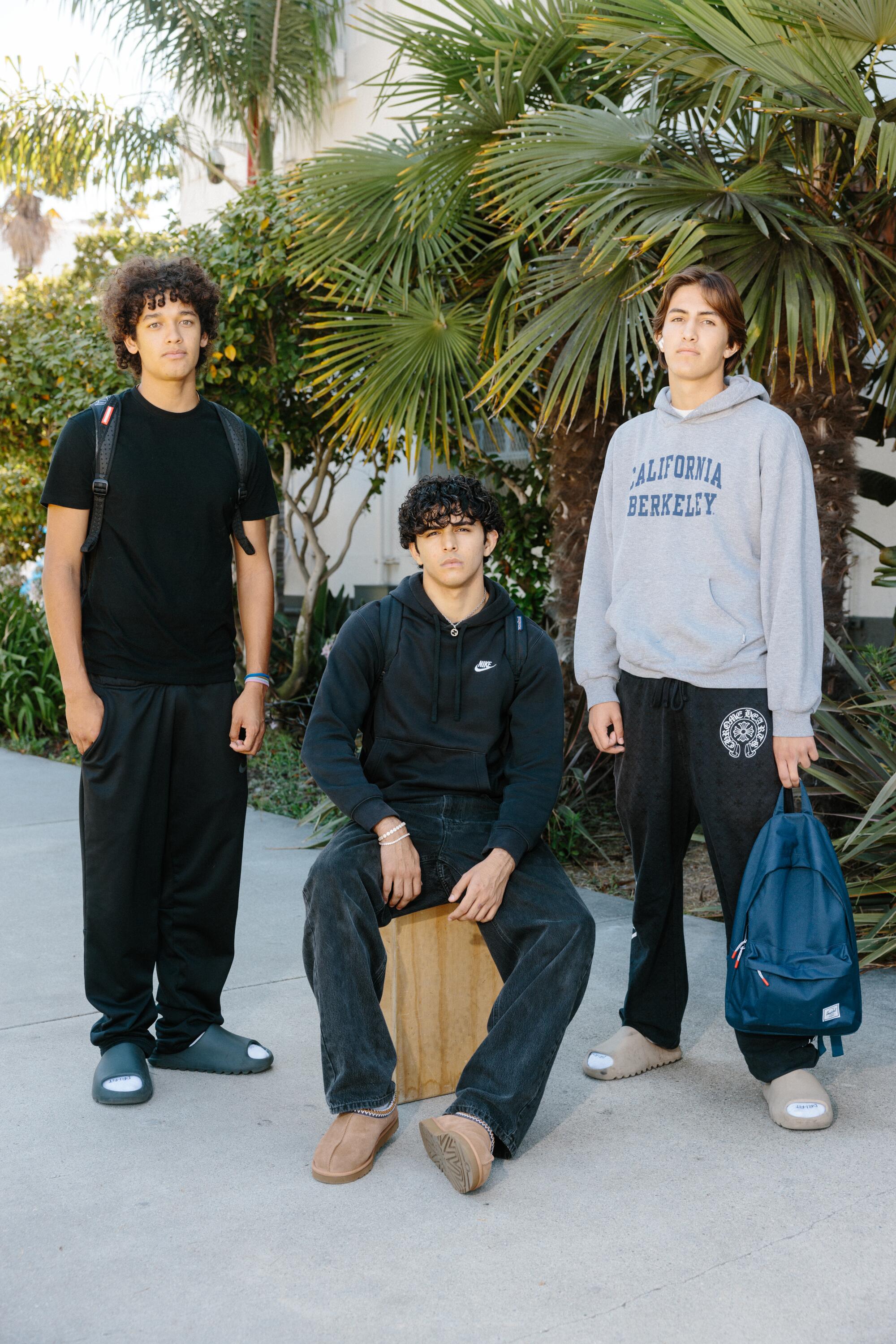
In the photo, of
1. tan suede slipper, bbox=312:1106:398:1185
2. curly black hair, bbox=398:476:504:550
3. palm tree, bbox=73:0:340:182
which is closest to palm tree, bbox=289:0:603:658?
curly black hair, bbox=398:476:504:550

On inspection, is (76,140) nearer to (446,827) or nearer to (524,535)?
(524,535)

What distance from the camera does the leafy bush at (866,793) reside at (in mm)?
4215

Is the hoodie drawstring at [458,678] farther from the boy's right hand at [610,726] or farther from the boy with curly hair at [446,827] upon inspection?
the boy's right hand at [610,726]

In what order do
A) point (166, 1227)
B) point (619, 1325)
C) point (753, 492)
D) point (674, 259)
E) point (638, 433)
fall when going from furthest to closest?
point (674, 259), point (638, 433), point (753, 492), point (166, 1227), point (619, 1325)

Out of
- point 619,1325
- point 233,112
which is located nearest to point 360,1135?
point 619,1325

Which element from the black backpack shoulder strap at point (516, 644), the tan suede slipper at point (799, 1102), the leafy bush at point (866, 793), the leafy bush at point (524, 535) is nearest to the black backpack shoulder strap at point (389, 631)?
the black backpack shoulder strap at point (516, 644)

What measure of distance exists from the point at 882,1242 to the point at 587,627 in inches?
61.8

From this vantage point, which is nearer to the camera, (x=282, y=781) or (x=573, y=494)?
(x=573, y=494)

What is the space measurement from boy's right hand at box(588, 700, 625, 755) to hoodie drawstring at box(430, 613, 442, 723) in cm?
42

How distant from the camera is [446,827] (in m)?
3.10

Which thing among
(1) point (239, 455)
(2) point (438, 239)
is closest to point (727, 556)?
(1) point (239, 455)

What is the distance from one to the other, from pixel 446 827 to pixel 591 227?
8.68 ft

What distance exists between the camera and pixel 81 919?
194 inches

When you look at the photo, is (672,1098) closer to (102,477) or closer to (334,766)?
(334,766)
